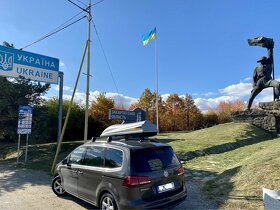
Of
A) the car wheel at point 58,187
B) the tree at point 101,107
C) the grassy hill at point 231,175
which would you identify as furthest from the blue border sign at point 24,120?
the tree at point 101,107

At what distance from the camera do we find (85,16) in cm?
1493

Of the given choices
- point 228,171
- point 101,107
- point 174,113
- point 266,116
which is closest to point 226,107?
point 174,113

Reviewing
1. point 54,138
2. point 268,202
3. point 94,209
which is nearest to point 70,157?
point 94,209

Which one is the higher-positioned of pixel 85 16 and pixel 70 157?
pixel 85 16

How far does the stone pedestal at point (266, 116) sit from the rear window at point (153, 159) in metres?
19.0

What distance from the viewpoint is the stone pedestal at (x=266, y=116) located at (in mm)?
22531

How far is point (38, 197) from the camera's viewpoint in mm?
7762

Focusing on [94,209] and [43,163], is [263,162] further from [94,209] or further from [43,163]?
[43,163]

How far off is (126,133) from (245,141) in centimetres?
1214

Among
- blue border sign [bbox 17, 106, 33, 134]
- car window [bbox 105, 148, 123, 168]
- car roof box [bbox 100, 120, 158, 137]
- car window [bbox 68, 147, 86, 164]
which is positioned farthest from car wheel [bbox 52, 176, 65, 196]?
blue border sign [bbox 17, 106, 33, 134]

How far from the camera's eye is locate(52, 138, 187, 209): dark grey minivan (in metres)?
5.30

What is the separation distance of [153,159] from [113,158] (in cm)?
84

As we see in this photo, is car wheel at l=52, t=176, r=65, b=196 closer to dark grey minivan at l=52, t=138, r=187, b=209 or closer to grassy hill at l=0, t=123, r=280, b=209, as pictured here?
dark grey minivan at l=52, t=138, r=187, b=209

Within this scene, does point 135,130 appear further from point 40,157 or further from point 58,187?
point 40,157
